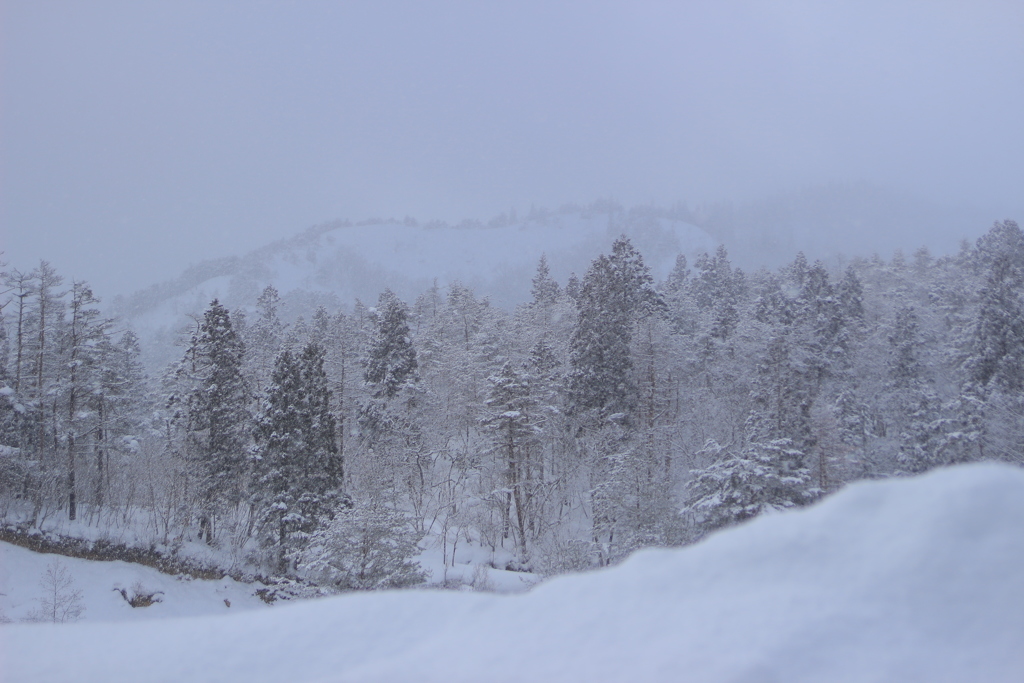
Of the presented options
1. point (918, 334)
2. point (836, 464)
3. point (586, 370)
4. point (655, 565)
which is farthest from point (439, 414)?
point (655, 565)

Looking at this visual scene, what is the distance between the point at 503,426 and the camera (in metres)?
32.7

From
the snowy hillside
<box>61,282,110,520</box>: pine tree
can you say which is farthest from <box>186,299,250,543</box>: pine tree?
the snowy hillside

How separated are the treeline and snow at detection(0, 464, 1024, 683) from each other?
16037mm

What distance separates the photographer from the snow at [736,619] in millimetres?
4223

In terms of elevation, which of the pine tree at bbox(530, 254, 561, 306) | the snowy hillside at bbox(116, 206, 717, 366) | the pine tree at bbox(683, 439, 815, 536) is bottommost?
the pine tree at bbox(683, 439, 815, 536)

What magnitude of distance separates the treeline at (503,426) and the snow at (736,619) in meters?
16.0

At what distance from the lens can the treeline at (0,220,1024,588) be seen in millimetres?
27172

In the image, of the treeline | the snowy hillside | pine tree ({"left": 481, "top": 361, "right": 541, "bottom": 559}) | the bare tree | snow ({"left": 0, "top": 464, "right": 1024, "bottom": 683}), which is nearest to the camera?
snow ({"left": 0, "top": 464, "right": 1024, "bottom": 683})

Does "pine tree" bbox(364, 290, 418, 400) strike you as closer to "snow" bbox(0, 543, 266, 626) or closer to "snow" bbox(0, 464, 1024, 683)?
"snow" bbox(0, 543, 266, 626)

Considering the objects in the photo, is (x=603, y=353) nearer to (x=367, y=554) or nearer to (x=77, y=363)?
(x=367, y=554)

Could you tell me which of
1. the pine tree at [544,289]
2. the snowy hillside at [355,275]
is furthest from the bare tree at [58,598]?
the snowy hillside at [355,275]

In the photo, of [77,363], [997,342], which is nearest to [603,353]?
[997,342]

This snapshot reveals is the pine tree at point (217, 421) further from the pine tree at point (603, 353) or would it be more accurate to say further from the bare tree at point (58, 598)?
the pine tree at point (603, 353)

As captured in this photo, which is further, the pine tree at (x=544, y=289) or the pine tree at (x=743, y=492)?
the pine tree at (x=544, y=289)
